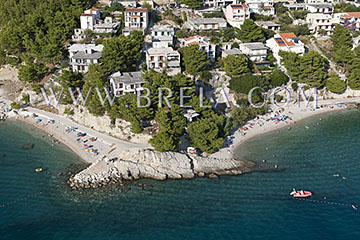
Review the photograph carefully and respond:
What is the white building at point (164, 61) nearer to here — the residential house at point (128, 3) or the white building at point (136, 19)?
the white building at point (136, 19)

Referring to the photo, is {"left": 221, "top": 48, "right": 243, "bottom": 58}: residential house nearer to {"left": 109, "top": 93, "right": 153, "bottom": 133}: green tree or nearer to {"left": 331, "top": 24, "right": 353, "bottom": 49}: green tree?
{"left": 109, "top": 93, "right": 153, "bottom": 133}: green tree

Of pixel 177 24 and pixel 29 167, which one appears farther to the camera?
pixel 177 24

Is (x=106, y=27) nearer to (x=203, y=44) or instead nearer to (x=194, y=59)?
(x=203, y=44)

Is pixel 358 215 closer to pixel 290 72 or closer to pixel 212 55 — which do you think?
pixel 290 72

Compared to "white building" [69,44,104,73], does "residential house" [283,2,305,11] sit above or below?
above

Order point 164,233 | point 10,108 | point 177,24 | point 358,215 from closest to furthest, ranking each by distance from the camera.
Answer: point 164,233 → point 358,215 → point 10,108 → point 177,24

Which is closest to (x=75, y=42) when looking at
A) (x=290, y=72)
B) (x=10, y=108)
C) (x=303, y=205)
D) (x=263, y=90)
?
(x=10, y=108)

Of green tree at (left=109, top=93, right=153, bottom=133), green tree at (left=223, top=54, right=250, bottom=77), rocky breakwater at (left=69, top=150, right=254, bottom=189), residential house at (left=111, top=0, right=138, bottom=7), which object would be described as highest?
residential house at (left=111, top=0, right=138, bottom=7)

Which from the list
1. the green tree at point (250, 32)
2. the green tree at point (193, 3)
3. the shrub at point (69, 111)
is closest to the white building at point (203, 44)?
the green tree at point (250, 32)

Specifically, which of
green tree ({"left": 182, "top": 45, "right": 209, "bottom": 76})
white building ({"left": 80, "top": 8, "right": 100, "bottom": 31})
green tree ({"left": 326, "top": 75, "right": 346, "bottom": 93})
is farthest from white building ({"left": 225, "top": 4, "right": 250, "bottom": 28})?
white building ({"left": 80, "top": 8, "right": 100, "bottom": 31})
